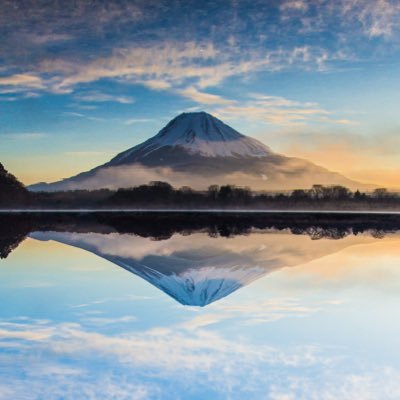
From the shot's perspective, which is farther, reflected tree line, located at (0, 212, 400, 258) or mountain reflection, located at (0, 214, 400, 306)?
reflected tree line, located at (0, 212, 400, 258)

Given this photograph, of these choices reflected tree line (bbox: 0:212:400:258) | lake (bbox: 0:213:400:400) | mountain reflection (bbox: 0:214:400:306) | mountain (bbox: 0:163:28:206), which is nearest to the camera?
lake (bbox: 0:213:400:400)

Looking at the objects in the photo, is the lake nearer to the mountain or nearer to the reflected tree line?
Answer: the reflected tree line

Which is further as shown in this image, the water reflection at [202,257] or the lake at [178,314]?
the water reflection at [202,257]

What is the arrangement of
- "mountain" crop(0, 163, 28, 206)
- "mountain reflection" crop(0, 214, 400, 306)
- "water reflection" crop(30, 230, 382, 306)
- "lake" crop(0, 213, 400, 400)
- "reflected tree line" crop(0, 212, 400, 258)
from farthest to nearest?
"mountain" crop(0, 163, 28, 206), "reflected tree line" crop(0, 212, 400, 258), "mountain reflection" crop(0, 214, 400, 306), "water reflection" crop(30, 230, 382, 306), "lake" crop(0, 213, 400, 400)

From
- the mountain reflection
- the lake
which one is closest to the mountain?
the mountain reflection

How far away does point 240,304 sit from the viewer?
51.1 feet

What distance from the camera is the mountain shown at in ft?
334

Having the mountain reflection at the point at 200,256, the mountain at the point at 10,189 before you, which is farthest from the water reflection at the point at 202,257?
the mountain at the point at 10,189

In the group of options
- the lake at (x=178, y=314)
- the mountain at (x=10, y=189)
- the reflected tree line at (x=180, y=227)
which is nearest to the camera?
the lake at (x=178, y=314)

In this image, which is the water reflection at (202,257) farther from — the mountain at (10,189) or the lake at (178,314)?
the mountain at (10,189)

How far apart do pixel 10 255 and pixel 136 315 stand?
490 inches

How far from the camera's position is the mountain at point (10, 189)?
102 meters

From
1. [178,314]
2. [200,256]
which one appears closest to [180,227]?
[200,256]

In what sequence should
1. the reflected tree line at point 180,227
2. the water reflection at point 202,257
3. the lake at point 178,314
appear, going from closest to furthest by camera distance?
the lake at point 178,314 → the water reflection at point 202,257 → the reflected tree line at point 180,227
